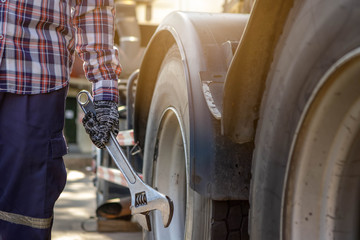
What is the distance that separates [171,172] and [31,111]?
0.90m

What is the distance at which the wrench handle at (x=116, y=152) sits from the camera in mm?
2191

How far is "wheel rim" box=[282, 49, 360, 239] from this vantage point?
4.42 ft

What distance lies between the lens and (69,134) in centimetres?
2069

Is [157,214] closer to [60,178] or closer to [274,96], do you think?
[60,178]

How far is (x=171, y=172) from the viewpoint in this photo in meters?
2.69

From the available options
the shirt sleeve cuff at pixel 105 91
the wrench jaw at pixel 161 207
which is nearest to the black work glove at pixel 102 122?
the shirt sleeve cuff at pixel 105 91

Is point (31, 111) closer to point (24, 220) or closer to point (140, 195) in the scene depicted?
point (24, 220)

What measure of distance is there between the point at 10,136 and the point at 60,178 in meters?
0.25

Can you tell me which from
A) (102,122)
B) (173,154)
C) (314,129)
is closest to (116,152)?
(102,122)

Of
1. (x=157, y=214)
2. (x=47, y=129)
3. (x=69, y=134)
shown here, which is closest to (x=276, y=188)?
(x=47, y=129)

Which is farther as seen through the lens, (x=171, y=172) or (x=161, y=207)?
(x=171, y=172)

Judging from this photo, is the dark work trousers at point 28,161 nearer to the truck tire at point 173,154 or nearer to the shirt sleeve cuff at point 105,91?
the shirt sleeve cuff at point 105,91

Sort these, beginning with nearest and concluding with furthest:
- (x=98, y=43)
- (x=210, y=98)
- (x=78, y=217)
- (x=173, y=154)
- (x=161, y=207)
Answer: (x=210, y=98), (x=161, y=207), (x=98, y=43), (x=173, y=154), (x=78, y=217)

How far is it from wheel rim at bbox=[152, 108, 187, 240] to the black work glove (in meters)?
0.36
